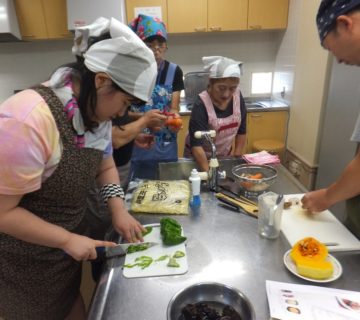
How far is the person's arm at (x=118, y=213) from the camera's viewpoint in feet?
3.27

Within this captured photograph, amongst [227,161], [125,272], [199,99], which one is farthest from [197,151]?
[125,272]

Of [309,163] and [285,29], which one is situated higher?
[285,29]

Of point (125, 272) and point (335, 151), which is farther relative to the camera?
point (335, 151)

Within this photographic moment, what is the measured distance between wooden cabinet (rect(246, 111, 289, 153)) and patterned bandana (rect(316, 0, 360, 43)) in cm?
232

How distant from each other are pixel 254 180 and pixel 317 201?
10.3 inches

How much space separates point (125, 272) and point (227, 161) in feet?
3.11

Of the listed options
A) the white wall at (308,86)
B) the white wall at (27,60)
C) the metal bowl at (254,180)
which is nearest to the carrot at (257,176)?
the metal bowl at (254,180)

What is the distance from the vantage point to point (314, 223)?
107 cm

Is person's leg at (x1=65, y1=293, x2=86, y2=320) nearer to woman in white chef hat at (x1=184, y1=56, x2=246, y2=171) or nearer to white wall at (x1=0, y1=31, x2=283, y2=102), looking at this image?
woman in white chef hat at (x1=184, y1=56, x2=246, y2=171)

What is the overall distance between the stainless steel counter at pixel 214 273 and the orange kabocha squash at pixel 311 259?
3cm

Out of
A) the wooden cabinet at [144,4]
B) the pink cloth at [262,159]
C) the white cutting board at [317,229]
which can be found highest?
the wooden cabinet at [144,4]

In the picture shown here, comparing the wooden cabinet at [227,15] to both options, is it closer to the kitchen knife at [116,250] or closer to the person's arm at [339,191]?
the person's arm at [339,191]

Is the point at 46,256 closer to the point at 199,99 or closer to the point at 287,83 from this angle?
the point at 199,99

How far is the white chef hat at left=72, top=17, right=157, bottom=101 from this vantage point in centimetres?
75
